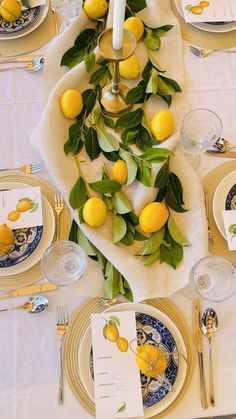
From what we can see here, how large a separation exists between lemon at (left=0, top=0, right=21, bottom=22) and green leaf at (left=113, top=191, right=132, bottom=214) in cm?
53

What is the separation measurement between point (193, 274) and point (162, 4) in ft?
2.26

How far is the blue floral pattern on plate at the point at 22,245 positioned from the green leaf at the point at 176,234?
0.26m

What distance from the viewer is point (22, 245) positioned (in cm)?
86

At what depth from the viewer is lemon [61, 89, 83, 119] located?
3.04 ft

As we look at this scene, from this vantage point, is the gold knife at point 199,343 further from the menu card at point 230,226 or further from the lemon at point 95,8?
the lemon at point 95,8

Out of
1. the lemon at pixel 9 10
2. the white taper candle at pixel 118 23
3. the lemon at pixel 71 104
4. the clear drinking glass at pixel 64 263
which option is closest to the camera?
the white taper candle at pixel 118 23

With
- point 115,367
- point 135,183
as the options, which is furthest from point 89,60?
point 115,367

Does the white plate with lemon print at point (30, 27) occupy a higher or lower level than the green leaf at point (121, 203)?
higher

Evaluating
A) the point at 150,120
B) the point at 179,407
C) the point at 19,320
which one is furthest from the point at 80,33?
the point at 179,407

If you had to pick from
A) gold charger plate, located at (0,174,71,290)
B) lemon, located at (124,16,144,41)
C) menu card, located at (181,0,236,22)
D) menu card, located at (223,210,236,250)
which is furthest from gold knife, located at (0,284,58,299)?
menu card, located at (181,0,236,22)

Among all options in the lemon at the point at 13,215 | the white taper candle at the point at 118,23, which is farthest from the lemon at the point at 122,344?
the white taper candle at the point at 118,23

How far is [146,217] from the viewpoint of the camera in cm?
84

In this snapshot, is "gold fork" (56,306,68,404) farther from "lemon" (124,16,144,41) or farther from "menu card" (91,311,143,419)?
"lemon" (124,16,144,41)

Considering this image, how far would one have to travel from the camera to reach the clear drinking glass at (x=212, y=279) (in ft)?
2.72
